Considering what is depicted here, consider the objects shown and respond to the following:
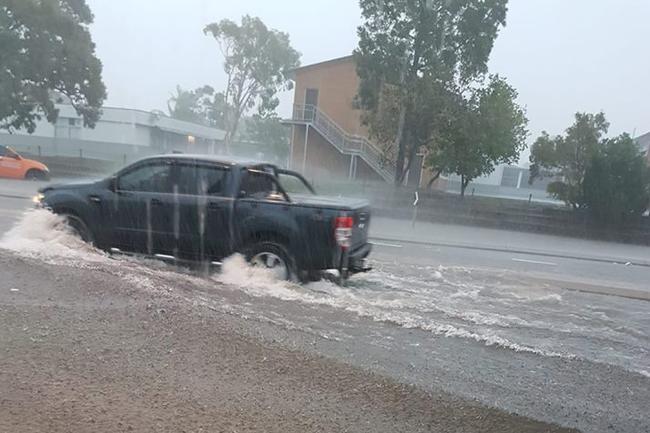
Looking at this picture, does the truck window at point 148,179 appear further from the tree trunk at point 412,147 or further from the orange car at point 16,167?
the orange car at point 16,167

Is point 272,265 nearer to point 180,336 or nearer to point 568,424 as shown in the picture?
point 180,336

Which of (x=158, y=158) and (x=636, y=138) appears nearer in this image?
(x=158, y=158)

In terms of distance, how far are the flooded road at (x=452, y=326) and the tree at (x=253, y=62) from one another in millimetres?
24789

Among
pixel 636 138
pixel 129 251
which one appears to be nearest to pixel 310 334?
pixel 129 251

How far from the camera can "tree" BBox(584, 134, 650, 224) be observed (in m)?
23.9

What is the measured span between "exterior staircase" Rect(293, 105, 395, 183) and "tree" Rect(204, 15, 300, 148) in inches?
144

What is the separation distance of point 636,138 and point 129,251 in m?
24.5

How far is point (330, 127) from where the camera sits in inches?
1313

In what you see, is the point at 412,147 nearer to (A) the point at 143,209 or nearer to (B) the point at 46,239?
(A) the point at 143,209

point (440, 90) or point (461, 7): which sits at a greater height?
point (461, 7)

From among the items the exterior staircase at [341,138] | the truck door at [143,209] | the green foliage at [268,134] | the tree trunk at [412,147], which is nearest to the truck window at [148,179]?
the truck door at [143,209]

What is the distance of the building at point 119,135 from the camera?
34094 mm

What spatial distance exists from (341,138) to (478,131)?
9.79 metres

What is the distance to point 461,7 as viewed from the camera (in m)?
25.4
